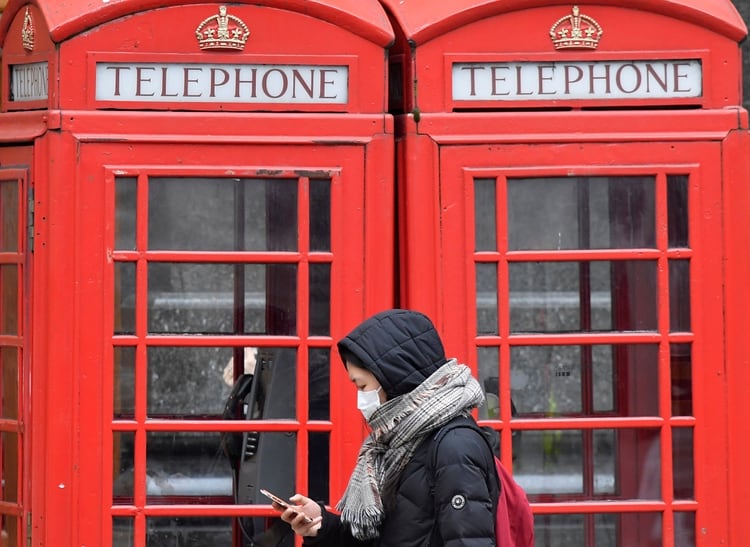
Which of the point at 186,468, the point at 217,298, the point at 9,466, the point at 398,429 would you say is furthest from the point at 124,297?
the point at 398,429

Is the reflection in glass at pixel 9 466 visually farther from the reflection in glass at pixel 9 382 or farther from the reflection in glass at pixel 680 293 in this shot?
the reflection in glass at pixel 680 293

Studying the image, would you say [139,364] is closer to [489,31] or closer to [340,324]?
[340,324]

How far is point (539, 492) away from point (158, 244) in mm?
1528

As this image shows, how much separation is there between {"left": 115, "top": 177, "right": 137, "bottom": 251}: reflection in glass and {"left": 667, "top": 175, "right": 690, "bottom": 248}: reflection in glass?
1.66 metres

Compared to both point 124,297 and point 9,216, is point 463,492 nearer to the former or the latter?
point 124,297

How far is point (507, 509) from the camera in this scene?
9.73 feet

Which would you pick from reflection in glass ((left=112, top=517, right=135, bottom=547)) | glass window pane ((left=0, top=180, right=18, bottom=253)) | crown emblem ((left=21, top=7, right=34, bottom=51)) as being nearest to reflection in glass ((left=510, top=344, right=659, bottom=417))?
reflection in glass ((left=112, top=517, right=135, bottom=547))

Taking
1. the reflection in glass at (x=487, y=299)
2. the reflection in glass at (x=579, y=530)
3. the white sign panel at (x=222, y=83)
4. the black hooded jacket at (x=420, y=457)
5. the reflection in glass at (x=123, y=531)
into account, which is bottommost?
the reflection in glass at (x=579, y=530)

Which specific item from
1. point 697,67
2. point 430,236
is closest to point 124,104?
point 430,236

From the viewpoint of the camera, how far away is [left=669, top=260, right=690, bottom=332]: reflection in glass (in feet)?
13.3

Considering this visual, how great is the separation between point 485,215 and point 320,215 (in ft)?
1.69

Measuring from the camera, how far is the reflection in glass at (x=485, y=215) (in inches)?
158

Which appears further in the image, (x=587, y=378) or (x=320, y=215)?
(x=587, y=378)

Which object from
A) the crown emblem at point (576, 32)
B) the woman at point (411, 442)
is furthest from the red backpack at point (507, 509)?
the crown emblem at point (576, 32)
